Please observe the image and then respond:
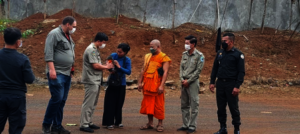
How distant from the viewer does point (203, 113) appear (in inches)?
411

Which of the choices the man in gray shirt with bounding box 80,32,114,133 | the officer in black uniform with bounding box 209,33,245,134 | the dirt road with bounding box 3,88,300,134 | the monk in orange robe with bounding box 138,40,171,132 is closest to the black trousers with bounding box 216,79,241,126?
the officer in black uniform with bounding box 209,33,245,134

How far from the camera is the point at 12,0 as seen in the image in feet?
65.1

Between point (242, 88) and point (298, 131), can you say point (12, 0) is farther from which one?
point (298, 131)

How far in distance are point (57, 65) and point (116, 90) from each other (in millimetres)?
1568

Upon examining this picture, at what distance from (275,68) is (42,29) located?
33.4 ft

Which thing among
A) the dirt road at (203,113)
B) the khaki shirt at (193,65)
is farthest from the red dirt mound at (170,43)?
the khaki shirt at (193,65)

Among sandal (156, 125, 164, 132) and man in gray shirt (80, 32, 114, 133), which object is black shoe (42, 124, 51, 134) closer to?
man in gray shirt (80, 32, 114, 133)

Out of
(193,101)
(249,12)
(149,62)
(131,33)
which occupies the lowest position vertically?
(193,101)

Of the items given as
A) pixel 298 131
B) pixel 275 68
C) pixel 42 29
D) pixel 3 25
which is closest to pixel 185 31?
pixel 275 68

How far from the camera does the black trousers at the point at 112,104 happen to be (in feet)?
26.3

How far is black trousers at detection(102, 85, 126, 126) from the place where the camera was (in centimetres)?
802

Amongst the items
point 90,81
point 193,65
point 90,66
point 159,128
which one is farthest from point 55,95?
point 193,65

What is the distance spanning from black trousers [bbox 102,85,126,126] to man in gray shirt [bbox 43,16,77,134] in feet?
3.59

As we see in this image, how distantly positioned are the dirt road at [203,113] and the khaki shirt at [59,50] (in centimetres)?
136
